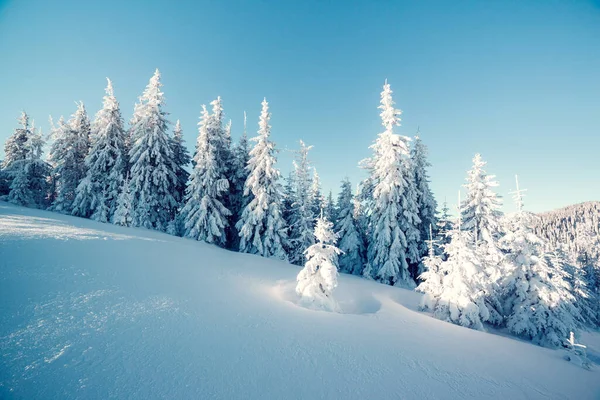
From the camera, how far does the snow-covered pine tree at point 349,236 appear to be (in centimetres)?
2738

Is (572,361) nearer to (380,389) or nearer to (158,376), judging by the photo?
(380,389)

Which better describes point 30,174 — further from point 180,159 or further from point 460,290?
point 460,290

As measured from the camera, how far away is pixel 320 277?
433 inches

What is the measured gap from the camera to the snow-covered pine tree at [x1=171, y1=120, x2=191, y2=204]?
2722cm

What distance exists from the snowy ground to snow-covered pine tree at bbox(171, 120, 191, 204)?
16.6 metres

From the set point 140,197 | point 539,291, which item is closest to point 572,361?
point 539,291

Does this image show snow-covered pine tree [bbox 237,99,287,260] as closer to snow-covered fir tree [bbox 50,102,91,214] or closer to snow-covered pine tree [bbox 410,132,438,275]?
snow-covered pine tree [bbox 410,132,438,275]

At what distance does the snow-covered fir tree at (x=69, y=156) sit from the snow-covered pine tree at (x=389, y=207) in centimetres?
2860

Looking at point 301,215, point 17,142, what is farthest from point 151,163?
point 17,142

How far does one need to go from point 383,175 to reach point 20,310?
862 inches

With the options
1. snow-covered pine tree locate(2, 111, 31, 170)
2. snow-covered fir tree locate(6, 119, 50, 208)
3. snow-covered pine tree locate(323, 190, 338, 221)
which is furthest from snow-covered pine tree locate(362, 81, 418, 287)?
snow-covered pine tree locate(2, 111, 31, 170)

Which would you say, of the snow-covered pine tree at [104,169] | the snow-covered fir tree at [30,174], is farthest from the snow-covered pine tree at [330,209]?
the snow-covered fir tree at [30,174]

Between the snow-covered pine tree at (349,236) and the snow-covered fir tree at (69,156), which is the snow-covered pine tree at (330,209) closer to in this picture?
the snow-covered pine tree at (349,236)

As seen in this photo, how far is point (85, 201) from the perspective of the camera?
23297mm
